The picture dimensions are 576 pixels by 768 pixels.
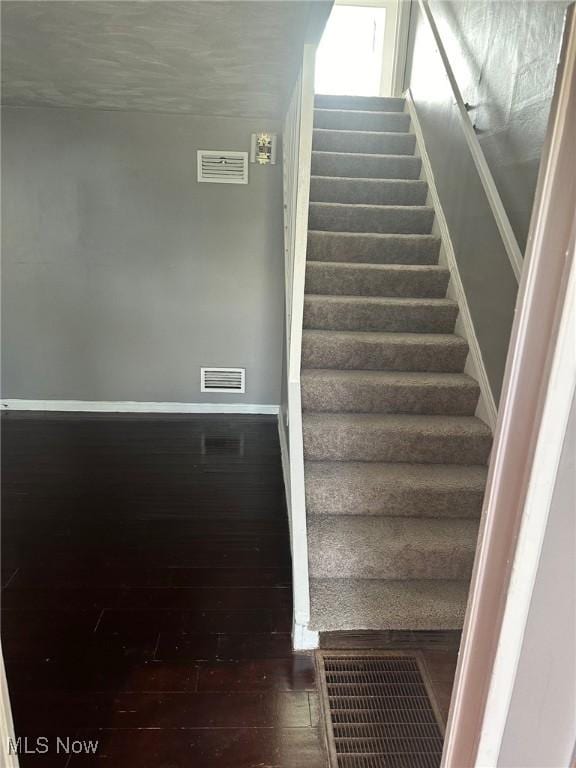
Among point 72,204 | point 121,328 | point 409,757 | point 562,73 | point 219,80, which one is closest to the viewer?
point 562,73

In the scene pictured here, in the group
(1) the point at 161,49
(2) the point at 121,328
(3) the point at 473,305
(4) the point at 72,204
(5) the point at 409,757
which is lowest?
(5) the point at 409,757

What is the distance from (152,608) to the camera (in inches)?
79.1

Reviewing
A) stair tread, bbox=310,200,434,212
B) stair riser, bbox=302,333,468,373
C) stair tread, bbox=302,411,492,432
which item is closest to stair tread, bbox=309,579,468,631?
stair tread, bbox=302,411,492,432

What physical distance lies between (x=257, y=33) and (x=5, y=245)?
261 cm

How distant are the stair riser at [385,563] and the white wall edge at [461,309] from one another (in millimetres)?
617

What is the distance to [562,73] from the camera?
2.00 ft

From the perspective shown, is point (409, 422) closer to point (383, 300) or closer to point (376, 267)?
point (383, 300)

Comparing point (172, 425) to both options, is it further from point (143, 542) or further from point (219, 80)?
point (219, 80)

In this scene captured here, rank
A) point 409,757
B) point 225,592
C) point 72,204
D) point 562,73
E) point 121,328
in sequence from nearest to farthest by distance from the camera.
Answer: point 562,73, point 409,757, point 225,592, point 72,204, point 121,328

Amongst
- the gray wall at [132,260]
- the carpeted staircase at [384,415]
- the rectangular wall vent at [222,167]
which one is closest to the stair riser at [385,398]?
the carpeted staircase at [384,415]

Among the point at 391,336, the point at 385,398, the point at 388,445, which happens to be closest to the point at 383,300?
the point at 391,336

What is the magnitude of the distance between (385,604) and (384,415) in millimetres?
859

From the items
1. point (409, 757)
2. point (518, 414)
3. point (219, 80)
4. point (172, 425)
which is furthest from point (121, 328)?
point (518, 414)

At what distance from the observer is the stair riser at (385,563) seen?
1975mm
